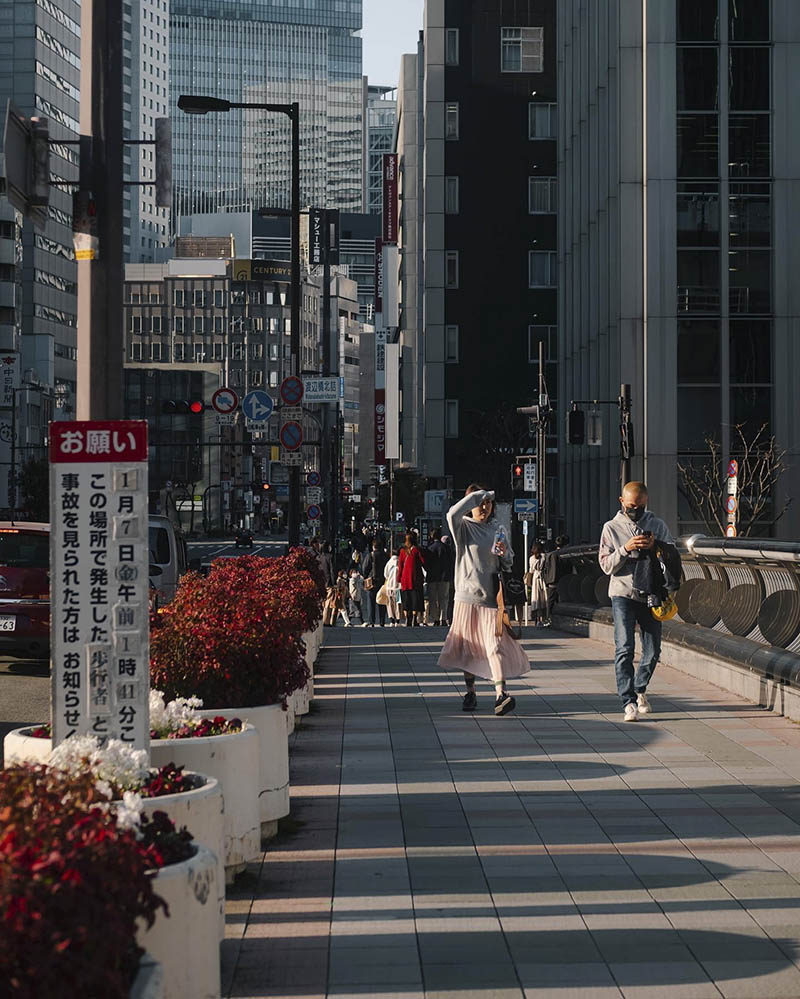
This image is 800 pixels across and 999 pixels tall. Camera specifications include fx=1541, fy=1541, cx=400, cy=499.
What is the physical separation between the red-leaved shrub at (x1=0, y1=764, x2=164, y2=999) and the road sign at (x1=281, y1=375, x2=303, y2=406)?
21.8m

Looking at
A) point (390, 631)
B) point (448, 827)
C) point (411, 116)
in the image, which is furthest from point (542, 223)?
point (448, 827)

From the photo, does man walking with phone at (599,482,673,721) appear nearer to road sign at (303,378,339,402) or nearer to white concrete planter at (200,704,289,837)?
white concrete planter at (200,704,289,837)

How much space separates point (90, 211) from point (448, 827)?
3.70 m

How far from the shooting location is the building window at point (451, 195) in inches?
3130

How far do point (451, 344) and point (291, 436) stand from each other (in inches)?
2140

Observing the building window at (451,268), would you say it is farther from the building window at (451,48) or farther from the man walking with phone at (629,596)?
the man walking with phone at (629,596)

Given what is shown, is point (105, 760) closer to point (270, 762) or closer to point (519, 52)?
point (270, 762)

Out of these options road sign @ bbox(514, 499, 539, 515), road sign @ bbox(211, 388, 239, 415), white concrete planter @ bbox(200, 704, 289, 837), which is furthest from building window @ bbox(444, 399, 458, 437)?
white concrete planter @ bbox(200, 704, 289, 837)

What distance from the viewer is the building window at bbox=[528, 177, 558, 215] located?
79125mm

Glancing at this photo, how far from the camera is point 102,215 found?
21.9 ft

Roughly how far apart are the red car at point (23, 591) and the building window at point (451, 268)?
61.4 metres

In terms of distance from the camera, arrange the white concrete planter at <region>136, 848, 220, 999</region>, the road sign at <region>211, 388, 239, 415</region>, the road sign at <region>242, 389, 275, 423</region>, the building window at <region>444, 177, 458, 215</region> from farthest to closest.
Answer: the building window at <region>444, 177, 458, 215</region>
the road sign at <region>211, 388, 239, 415</region>
the road sign at <region>242, 389, 275, 423</region>
the white concrete planter at <region>136, 848, 220, 999</region>

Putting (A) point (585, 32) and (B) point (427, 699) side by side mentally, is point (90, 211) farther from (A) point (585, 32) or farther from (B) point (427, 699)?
(A) point (585, 32)

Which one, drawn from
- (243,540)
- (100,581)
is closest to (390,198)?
(243,540)
